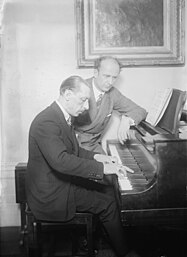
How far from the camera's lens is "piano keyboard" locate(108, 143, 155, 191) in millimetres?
1442

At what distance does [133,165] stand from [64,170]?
Answer: 12.8 inches

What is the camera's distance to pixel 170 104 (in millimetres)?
1649

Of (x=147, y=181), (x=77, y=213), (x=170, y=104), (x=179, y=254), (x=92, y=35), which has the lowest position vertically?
(x=179, y=254)

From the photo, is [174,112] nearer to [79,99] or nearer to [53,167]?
[79,99]

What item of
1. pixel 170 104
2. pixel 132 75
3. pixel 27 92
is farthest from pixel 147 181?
pixel 27 92

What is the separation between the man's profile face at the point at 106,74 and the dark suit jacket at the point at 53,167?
28cm

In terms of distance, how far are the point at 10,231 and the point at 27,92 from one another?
0.73 meters

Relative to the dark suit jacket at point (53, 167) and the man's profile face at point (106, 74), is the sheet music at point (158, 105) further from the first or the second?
the dark suit jacket at point (53, 167)

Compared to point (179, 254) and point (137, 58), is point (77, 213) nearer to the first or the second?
point (179, 254)

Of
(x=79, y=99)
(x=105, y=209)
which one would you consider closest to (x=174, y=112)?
(x=79, y=99)

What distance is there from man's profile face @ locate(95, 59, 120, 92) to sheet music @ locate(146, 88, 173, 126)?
0.22m

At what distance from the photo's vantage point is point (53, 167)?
1519mm

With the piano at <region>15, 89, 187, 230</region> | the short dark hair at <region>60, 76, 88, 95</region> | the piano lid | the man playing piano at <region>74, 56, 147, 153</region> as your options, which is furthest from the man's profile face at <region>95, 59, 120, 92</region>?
the piano at <region>15, 89, 187, 230</region>

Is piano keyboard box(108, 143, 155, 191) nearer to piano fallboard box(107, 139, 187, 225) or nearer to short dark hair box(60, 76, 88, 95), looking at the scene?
piano fallboard box(107, 139, 187, 225)
